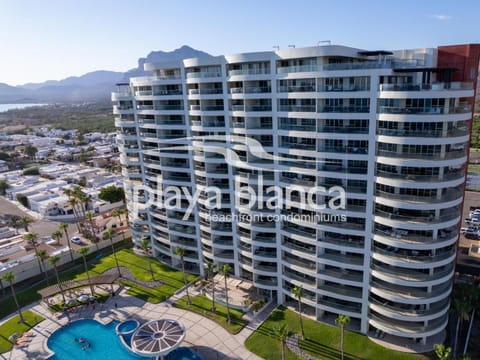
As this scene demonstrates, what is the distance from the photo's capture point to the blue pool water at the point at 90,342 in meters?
50.1

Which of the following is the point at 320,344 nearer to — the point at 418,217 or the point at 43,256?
the point at 418,217

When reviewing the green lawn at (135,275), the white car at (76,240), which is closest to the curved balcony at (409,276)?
the green lawn at (135,275)

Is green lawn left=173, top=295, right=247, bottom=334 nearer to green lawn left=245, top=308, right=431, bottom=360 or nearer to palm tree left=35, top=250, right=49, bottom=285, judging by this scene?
green lawn left=245, top=308, right=431, bottom=360

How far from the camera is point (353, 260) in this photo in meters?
49.2

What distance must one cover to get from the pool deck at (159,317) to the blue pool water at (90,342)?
1.16 meters

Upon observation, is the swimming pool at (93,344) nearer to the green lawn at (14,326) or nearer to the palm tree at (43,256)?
the green lawn at (14,326)

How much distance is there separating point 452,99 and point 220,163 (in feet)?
110

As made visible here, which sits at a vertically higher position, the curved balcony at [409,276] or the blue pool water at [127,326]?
the curved balcony at [409,276]

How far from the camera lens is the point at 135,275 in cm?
6975

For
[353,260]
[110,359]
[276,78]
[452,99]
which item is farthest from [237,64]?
[110,359]

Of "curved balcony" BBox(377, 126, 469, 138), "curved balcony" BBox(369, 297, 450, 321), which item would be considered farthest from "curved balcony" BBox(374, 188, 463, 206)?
"curved balcony" BBox(369, 297, 450, 321)

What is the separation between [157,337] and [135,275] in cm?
2333

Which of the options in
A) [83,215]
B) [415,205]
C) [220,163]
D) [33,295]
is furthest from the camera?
[83,215]

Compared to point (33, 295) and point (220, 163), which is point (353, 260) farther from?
point (33, 295)
